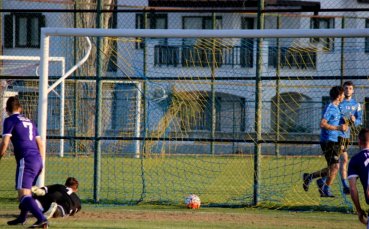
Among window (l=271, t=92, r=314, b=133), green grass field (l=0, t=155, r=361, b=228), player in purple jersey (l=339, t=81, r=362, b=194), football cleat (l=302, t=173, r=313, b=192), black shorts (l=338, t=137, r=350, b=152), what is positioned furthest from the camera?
window (l=271, t=92, r=314, b=133)

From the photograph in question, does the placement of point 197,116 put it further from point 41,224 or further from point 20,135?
point 41,224

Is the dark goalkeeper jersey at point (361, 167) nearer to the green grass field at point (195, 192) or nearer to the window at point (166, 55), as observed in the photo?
the green grass field at point (195, 192)

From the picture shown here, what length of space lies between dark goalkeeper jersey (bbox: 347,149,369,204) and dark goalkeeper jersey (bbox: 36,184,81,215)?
4359 mm

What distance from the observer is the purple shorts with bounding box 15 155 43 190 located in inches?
425

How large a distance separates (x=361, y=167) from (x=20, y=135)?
448 cm

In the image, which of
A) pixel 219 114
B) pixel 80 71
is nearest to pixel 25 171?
pixel 219 114

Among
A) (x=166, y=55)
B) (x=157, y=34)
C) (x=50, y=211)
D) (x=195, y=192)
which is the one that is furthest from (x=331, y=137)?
(x=50, y=211)

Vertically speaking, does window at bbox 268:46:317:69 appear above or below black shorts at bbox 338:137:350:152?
above

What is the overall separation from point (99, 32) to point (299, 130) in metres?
7.65

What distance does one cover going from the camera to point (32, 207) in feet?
34.7

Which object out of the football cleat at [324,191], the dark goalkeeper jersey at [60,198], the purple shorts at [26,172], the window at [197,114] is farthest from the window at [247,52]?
the purple shorts at [26,172]

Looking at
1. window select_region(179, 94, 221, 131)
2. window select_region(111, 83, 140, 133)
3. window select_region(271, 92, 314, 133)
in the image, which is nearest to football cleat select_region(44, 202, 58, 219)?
window select_region(179, 94, 221, 131)

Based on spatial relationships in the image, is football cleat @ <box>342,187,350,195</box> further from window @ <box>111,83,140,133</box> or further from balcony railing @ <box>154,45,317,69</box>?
window @ <box>111,83,140,133</box>

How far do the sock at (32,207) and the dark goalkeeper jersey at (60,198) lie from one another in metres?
0.83
